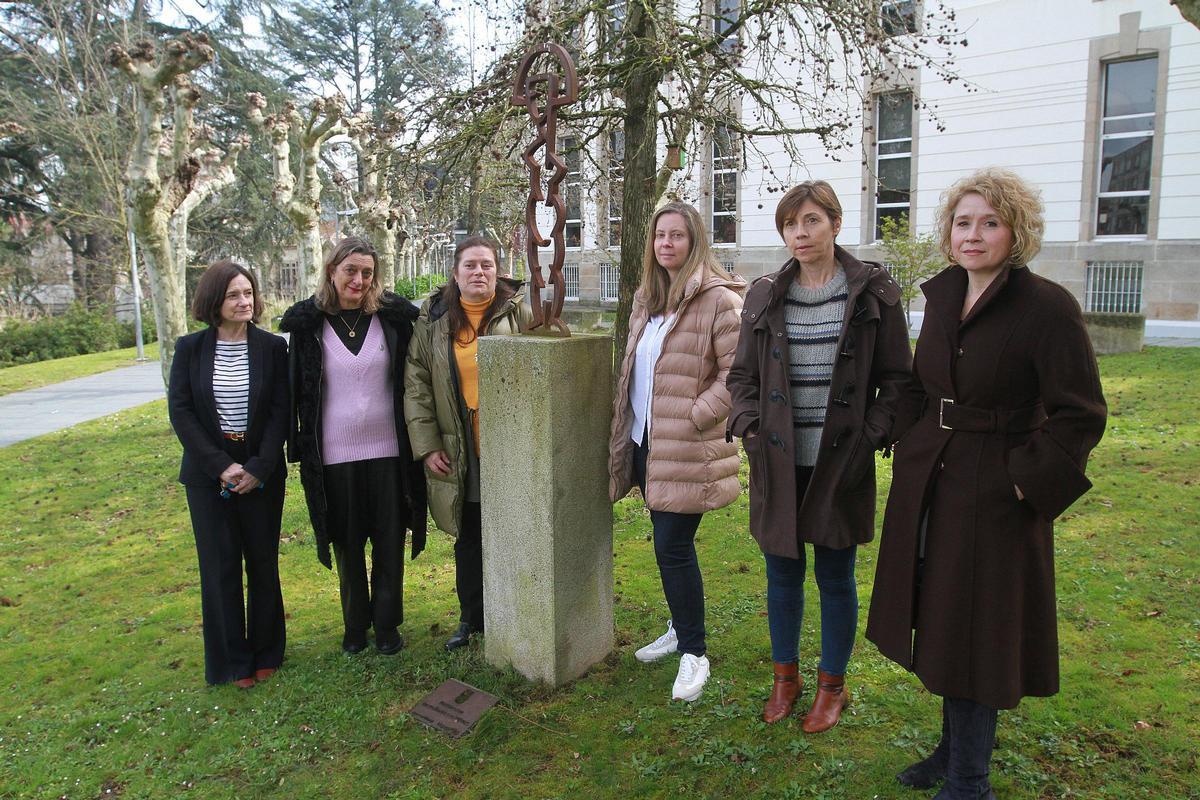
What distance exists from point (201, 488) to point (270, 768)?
128 centimetres

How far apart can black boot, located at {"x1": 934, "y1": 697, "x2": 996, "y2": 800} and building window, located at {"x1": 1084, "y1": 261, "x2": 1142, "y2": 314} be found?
61.0ft

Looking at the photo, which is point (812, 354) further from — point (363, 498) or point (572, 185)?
point (572, 185)

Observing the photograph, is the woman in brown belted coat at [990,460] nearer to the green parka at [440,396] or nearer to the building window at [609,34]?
the green parka at [440,396]

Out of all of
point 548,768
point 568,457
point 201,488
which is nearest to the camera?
point 548,768

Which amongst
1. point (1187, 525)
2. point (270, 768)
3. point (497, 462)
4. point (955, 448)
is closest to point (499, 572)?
point (497, 462)

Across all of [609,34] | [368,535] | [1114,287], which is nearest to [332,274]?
[368,535]

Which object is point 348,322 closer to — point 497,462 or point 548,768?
point 497,462

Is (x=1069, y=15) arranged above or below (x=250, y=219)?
above

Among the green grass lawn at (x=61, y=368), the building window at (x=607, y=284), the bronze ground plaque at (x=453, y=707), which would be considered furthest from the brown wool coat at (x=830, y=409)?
the building window at (x=607, y=284)

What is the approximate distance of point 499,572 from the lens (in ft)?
12.0

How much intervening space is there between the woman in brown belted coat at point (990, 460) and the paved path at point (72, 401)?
434 inches

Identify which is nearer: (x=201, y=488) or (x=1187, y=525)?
(x=201, y=488)

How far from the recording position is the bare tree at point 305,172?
10422 millimetres

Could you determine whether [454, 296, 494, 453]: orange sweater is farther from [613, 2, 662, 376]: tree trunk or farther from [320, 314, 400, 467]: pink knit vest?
[613, 2, 662, 376]: tree trunk
